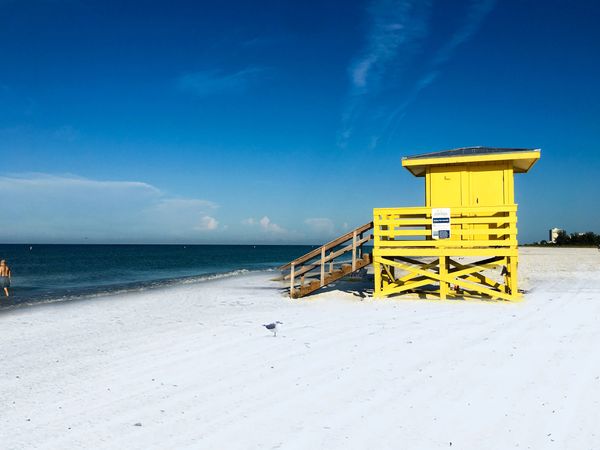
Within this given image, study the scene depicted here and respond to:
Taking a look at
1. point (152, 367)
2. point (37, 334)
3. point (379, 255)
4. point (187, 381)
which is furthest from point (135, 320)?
point (379, 255)

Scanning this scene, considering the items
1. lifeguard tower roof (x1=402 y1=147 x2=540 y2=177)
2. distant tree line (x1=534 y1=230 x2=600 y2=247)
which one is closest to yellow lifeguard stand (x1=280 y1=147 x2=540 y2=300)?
lifeguard tower roof (x1=402 y1=147 x2=540 y2=177)

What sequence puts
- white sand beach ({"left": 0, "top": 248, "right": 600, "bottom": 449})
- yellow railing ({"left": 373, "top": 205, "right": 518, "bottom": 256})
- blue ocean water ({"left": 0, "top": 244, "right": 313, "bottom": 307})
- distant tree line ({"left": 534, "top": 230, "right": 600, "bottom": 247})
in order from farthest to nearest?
distant tree line ({"left": 534, "top": 230, "right": 600, "bottom": 247}), blue ocean water ({"left": 0, "top": 244, "right": 313, "bottom": 307}), yellow railing ({"left": 373, "top": 205, "right": 518, "bottom": 256}), white sand beach ({"left": 0, "top": 248, "right": 600, "bottom": 449})

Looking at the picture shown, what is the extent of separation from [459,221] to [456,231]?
0.27 metres

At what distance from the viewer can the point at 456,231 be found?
11422 millimetres

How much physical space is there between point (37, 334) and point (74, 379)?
155 inches

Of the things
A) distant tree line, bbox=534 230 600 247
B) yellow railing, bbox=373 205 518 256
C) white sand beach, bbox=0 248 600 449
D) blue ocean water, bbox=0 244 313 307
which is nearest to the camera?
white sand beach, bbox=0 248 600 449

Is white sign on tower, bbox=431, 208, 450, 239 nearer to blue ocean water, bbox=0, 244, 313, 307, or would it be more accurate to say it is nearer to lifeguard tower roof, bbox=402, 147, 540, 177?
lifeguard tower roof, bbox=402, 147, 540, 177

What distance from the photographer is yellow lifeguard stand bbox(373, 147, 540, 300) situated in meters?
11.3

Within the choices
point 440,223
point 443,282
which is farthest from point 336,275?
point 440,223

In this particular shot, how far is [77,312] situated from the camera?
12109 mm

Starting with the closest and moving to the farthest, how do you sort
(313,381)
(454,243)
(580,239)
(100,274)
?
(313,381) → (454,243) → (100,274) → (580,239)

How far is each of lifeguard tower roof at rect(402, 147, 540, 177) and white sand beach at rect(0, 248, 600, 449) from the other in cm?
384

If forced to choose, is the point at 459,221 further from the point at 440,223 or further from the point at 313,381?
the point at 313,381

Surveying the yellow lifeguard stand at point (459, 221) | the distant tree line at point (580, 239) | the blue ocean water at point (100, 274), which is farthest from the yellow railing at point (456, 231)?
the distant tree line at point (580, 239)
